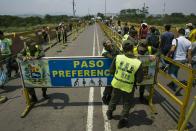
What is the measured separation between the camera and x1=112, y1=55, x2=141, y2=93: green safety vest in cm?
459

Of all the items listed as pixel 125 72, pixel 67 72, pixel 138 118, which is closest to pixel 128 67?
pixel 125 72

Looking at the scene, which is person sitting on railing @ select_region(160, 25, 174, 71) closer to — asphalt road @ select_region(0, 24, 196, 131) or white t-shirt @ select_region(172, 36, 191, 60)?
white t-shirt @ select_region(172, 36, 191, 60)

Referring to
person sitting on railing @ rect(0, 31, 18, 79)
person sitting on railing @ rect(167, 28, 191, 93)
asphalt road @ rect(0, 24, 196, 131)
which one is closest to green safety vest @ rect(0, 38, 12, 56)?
person sitting on railing @ rect(0, 31, 18, 79)

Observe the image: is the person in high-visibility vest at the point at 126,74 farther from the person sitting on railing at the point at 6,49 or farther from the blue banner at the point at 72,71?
the person sitting on railing at the point at 6,49

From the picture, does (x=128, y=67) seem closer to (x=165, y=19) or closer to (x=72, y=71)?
(x=72, y=71)

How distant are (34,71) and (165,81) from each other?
5.09 meters

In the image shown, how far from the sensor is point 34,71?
589cm

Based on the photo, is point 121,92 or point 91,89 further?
point 91,89

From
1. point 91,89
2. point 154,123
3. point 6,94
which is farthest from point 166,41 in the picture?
point 6,94

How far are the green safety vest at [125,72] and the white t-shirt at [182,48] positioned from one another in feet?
10.6

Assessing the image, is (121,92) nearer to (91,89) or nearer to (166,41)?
(91,89)

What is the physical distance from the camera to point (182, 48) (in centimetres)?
722

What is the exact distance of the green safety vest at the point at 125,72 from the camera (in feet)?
15.0

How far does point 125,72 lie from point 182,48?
3441 mm
